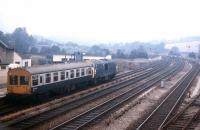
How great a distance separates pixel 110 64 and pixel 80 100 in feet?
51.6

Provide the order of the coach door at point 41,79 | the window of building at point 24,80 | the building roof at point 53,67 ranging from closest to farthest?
the window of building at point 24,80 → the building roof at point 53,67 → the coach door at point 41,79

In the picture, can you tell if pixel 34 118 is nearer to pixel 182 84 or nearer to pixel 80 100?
pixel 80 100

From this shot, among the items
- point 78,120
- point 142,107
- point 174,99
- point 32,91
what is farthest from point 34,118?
point 174,99

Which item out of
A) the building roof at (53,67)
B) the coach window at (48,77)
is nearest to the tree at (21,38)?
the building roof at (53,67)

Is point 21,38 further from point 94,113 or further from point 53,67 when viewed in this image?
point 94,113

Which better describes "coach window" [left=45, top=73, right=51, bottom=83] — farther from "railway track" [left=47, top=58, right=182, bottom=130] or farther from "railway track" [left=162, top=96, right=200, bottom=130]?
"railway track" [left=162, top=96, right=200, bottom=130]

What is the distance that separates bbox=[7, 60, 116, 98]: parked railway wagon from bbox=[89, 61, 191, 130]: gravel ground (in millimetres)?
6454

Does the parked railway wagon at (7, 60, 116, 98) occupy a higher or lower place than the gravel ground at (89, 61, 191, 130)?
higher

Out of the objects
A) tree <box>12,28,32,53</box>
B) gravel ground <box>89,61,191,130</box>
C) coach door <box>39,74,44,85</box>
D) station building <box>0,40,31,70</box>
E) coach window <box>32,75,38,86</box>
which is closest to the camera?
A: gravel ground <box>89,61,191,130</box>

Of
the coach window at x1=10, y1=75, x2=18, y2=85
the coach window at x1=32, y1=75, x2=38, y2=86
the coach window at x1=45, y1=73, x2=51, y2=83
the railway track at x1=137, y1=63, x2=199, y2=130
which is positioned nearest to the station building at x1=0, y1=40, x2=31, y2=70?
the coach window at x1=45, y1=73, x2=51, y2=83

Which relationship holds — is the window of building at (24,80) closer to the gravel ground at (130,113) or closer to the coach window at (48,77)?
the coach window at (48,77)

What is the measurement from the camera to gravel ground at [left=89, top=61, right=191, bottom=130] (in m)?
20.5

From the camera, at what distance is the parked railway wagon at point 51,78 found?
84.8ft

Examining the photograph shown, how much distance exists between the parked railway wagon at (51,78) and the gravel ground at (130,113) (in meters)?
6.45
